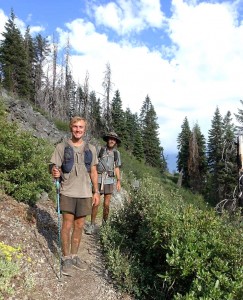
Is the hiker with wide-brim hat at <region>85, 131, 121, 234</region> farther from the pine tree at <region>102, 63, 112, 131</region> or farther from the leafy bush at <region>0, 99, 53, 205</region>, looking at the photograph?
the pine tree at <region>102, 63, 112, 131</region>

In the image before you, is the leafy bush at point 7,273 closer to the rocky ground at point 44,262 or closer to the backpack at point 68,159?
the rocky ground at point 44,262

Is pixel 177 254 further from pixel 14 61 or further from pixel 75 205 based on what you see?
pixel 14 61

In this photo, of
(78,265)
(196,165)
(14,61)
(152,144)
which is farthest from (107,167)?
(152,144)

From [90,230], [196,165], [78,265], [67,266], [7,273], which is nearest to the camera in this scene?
[7,273]

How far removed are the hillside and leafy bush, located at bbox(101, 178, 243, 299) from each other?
0.30 meters

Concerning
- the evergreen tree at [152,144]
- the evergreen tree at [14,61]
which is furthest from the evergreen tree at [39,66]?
the evergreen tree at [152,144]

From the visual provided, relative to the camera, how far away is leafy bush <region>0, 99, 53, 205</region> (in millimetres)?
6605

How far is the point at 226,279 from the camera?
3.39 meters

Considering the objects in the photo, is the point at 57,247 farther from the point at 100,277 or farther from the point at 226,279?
the point at 226,279

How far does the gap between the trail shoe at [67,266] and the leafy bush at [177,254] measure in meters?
0.59

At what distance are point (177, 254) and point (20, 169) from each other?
4128 mm

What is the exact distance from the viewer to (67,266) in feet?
15.6

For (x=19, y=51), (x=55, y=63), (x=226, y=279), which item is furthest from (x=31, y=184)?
(x=55, y=63)

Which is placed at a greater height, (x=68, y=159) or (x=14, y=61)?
(x=14, y=61)
